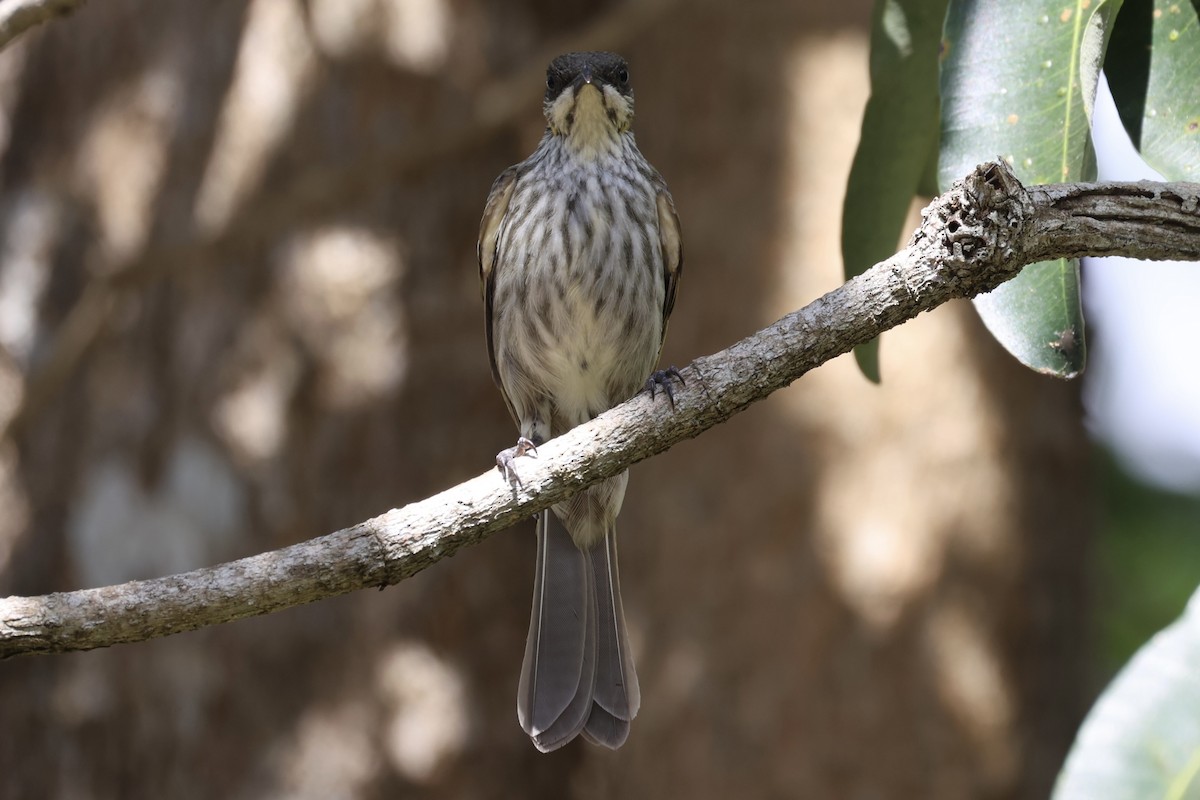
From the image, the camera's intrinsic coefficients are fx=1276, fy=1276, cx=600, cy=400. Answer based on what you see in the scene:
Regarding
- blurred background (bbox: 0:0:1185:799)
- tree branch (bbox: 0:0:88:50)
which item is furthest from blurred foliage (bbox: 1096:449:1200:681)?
tree branch (bbox: 0:0:88:50)

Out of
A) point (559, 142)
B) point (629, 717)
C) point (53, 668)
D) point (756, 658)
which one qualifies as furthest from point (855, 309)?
point (53, 668)

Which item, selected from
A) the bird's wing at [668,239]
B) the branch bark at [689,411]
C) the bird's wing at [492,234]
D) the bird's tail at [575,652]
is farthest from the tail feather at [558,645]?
the branch bark at [689,411]

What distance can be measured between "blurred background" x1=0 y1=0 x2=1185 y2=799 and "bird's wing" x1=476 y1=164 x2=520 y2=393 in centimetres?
82

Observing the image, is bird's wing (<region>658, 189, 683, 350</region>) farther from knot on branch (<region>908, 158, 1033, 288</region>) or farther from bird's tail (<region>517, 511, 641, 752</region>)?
knot on branch (<region>908, 158, 1033, 288</region>)

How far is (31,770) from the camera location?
13.5 feet

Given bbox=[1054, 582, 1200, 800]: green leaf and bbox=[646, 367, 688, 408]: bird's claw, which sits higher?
bbox=[646, 367, 688, 408]: bird's claw

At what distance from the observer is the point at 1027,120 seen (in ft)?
8.21

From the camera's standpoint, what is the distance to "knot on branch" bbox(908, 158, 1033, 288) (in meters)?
1.99

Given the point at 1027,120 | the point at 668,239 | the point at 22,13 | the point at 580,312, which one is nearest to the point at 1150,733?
the point at 1027,120

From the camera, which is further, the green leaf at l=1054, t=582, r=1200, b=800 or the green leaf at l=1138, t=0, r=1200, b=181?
the green leaf at l=1138, t=0, r=1200, b=181

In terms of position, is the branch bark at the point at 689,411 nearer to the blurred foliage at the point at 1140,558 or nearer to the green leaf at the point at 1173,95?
the green leaf at the point at 1173,95

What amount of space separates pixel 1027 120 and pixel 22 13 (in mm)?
1847

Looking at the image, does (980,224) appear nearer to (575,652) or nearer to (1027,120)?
(1027,120)

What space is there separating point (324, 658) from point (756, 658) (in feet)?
4.95
